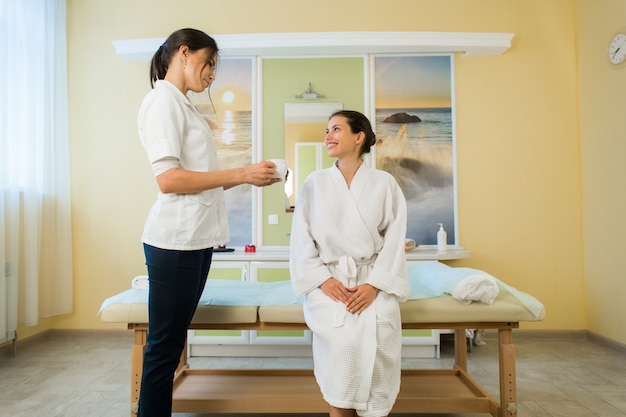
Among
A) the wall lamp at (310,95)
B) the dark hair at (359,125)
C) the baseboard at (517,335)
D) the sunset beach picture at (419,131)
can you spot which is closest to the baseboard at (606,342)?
the baseboard at (517,335)

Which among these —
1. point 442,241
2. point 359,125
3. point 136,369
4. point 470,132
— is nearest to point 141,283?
point 136,369

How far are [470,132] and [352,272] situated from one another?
6.98 feet

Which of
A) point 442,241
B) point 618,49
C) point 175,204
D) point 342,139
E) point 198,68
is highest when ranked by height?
point 618,49

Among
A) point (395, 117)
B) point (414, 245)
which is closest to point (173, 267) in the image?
point (414, 245)

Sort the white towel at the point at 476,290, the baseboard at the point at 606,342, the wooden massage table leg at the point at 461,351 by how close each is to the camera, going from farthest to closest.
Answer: the baseboard at the point at 606,342 < the wooden massage table leg at the point at 461,351 < the white towel at the point at 476,290

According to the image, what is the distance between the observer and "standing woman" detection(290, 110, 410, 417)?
143 cm

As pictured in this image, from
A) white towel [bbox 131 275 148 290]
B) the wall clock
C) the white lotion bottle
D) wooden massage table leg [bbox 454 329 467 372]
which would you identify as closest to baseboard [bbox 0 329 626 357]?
the white lotion bottle

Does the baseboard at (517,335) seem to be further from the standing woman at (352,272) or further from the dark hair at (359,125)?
the dark hair at (359,125)

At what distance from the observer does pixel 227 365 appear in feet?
8.98

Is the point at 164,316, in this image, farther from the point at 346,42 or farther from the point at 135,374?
the point at 346,42

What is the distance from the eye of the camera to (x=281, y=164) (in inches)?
53.0

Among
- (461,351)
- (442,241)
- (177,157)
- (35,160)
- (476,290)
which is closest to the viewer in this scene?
(177,157)

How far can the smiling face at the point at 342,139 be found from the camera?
5.78ft

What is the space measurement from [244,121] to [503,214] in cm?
213
